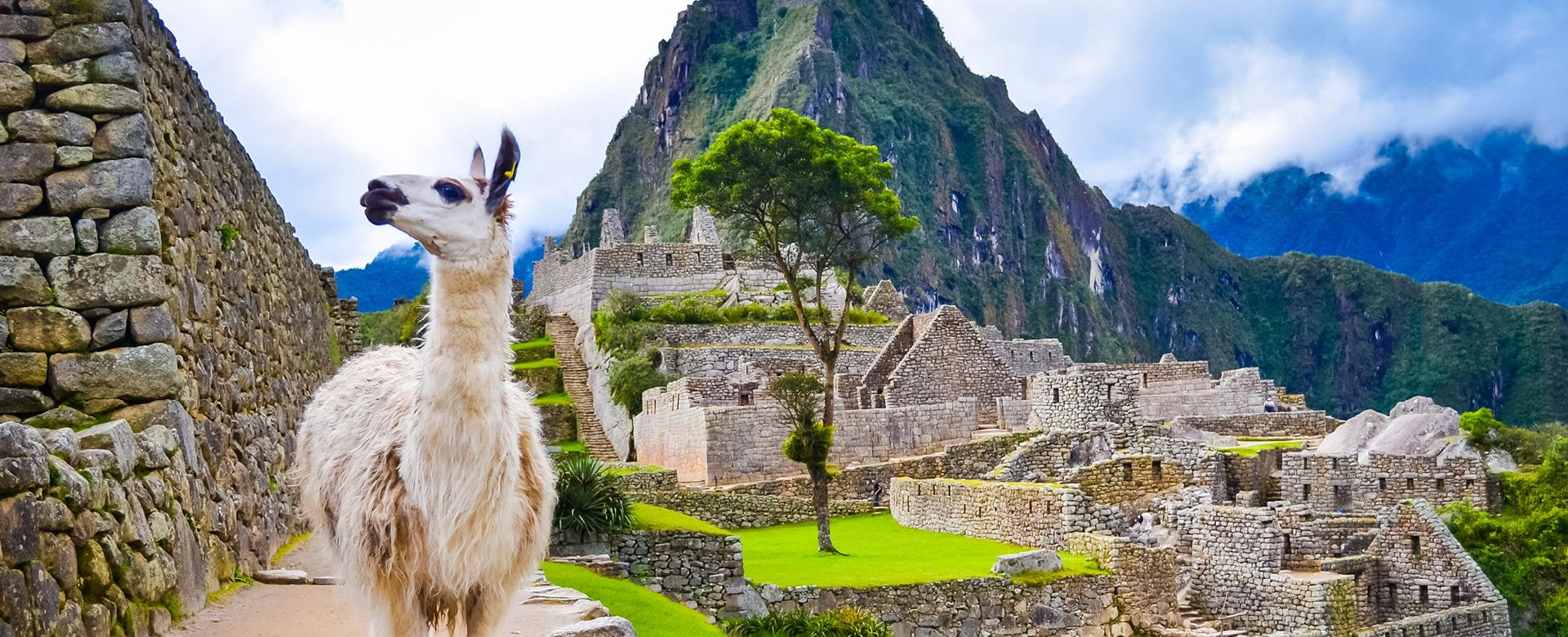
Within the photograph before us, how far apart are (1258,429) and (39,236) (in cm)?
2210

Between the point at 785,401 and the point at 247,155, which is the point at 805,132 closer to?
the point at 785,401

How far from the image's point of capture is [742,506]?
1886 centimetres

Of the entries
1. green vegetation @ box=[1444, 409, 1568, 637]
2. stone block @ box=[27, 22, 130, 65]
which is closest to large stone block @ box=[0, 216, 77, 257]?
stone block @ box=[27, 22, 130, 65]

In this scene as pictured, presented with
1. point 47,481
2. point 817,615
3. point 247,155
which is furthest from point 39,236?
point 817,615

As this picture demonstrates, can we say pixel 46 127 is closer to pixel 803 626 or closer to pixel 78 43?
pixel 78 43

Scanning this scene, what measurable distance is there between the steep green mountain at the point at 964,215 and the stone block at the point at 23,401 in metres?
128

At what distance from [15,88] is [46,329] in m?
1.09

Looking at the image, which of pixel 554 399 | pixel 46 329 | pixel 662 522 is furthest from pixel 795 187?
pixel 46 329

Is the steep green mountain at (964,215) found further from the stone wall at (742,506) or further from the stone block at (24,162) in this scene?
the stone block at (24,162)

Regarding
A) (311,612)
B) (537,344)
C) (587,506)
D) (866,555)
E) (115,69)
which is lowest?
(866,555)

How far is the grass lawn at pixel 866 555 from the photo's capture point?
13.8m

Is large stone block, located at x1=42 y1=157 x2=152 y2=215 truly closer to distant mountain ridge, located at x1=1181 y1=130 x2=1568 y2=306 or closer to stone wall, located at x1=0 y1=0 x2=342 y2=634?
stone wall, located at x1=0 y1=0 x2=342 y2=634

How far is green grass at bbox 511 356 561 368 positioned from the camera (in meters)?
→ 33.5

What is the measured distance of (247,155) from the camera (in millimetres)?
10070
